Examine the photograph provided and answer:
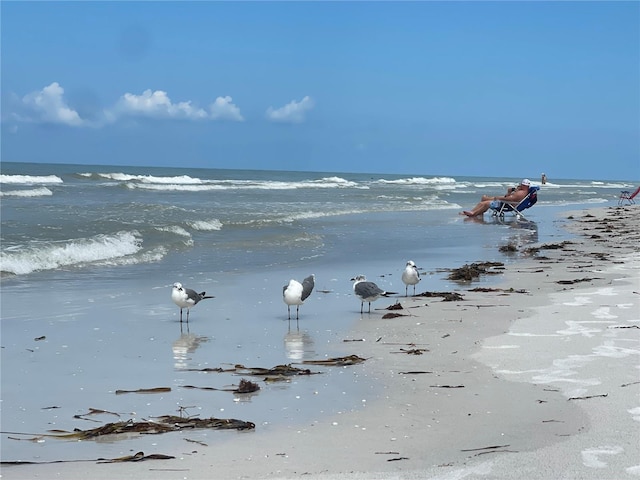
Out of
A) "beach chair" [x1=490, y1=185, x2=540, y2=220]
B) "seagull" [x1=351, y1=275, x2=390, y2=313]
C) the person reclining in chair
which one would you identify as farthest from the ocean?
the person reclining in chair

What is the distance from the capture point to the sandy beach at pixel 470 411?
13.9 feet

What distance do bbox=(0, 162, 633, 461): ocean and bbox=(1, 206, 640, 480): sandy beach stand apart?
0.29m

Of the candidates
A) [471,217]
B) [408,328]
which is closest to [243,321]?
[408,328]

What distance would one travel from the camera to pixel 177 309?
9.53 meters

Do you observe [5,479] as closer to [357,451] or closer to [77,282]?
[357,451]

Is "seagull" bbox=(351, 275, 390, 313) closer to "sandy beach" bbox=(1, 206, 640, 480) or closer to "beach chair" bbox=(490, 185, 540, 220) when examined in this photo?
"sandy beach" bbox=(1, 206, 640, 480)

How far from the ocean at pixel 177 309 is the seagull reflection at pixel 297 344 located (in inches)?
0.8

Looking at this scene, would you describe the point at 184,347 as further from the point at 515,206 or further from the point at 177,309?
the point at 515,206

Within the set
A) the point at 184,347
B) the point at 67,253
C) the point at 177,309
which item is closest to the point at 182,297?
the point at 177,309

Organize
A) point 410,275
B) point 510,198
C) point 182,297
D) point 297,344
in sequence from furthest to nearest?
point 510,198 → point 410,275 → point 182,297 → point 297,344

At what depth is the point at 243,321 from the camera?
8750 mm

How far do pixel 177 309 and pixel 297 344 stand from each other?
242cm

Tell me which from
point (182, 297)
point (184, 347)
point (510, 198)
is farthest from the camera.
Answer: point (510, 198)

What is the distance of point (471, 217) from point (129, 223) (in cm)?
1204
